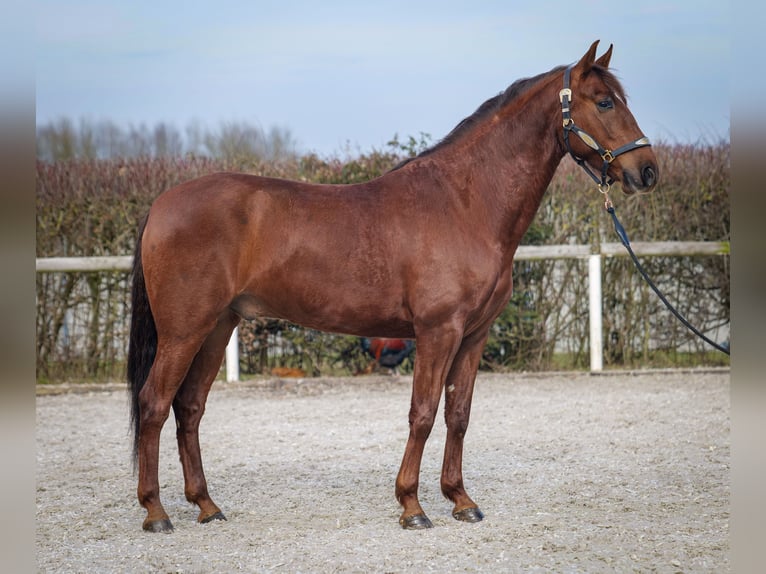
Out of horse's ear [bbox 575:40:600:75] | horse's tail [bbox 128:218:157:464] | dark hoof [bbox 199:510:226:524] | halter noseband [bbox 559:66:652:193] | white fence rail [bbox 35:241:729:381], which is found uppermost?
horse's ear [bbox 575:40:600:75]

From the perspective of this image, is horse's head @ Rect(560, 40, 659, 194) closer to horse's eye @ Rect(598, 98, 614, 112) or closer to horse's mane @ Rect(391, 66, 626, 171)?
horse's eye @ Rect(598, 98, 614, 112)

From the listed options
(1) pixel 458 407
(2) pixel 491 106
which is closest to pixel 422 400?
(1) pixel 458 407

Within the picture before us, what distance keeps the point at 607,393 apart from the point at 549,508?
151 inches

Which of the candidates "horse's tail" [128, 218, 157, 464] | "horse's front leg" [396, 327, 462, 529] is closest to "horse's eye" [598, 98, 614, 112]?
"horse's front leg" [396, 327, 462, 529]

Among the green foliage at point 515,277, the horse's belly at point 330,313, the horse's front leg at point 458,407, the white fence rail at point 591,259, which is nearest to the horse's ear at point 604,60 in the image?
the horse's front leg at point 458,407

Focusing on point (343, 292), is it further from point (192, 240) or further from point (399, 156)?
point (399, 156)

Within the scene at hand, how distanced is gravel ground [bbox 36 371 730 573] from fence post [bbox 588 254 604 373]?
0.38 metres

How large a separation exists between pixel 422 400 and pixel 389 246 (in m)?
0.82

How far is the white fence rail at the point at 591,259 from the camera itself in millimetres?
8438

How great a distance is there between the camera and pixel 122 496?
15.6 ft

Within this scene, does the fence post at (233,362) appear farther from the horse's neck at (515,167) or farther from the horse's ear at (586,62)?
the horse's ear at (586,62)

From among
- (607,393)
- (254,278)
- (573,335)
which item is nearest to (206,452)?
(254,278)

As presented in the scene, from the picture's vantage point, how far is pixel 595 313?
8.65 m

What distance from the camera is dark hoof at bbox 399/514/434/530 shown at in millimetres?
3980
